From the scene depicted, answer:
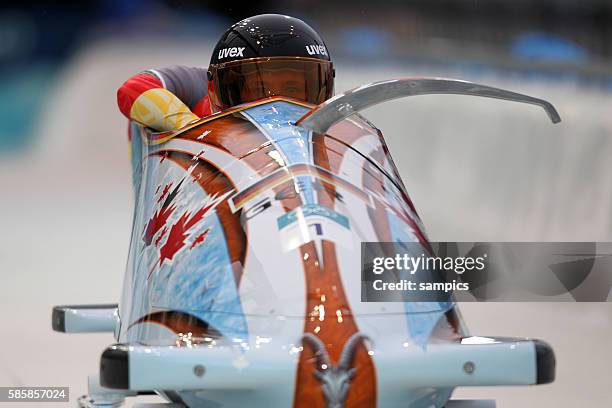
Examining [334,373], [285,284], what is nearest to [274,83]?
[285,284]

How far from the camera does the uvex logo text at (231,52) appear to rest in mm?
3211

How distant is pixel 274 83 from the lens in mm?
3158

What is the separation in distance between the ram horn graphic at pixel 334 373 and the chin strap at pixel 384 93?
75 cm

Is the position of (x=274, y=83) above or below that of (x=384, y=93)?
above

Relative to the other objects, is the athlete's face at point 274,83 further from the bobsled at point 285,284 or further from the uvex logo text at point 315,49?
the bobsled at point 285,284

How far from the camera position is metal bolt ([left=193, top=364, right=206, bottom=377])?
188 cm

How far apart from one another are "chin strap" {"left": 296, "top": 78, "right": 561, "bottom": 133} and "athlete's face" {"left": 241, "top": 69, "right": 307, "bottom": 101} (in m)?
0.57

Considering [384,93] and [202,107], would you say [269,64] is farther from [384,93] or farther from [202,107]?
[202,107]

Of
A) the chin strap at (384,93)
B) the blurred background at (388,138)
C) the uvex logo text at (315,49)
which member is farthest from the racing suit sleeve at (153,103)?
the blurred background at (388,138)

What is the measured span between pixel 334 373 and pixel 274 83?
1.38 meters

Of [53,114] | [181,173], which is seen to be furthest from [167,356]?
[53,114]

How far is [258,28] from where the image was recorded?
10.7ft

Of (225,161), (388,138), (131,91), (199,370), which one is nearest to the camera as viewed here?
(199,370)

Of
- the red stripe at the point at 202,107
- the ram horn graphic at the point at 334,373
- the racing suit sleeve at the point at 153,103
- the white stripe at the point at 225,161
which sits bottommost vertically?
the ram horn graphic at the point at 334,373
